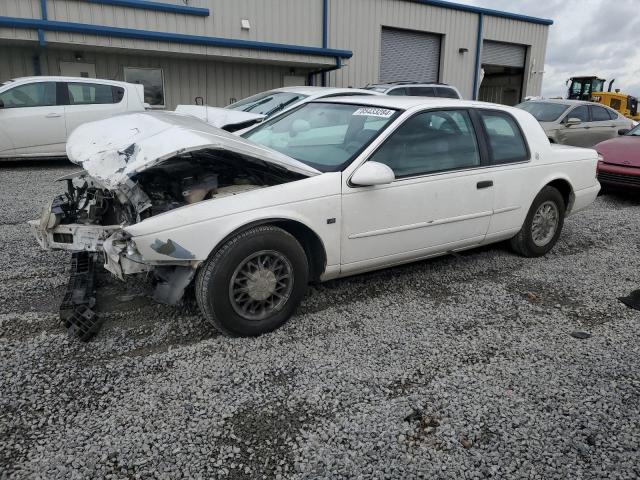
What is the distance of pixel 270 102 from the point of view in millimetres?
8875

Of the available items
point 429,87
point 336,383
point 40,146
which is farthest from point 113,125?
point 429,87

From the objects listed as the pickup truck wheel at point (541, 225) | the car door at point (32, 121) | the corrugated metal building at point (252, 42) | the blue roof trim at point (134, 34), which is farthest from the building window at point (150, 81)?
the pickup truck wheel at point (541, 225)

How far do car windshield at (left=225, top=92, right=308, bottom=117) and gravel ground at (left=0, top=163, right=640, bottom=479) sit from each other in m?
5.08

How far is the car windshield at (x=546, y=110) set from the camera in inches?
466

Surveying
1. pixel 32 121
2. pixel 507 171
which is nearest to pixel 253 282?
pixel 507 171

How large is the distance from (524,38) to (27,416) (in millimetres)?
24042

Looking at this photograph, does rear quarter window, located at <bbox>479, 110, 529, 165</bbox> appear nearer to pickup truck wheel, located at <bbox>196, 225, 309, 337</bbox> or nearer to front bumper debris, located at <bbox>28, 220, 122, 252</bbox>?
pickup truck wheel, located at <bbox>196, 225, 309, 337</bbox>

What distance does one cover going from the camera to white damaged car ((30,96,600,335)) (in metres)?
2.99

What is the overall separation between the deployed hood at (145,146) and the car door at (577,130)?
399 inches

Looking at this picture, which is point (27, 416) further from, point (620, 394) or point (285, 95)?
point (285, 95)

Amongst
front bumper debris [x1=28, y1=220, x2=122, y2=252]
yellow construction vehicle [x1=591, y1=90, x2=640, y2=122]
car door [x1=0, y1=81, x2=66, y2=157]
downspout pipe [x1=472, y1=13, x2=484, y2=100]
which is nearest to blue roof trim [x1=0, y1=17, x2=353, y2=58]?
car door [x1=0, y1=81, x2=66, y2=157]

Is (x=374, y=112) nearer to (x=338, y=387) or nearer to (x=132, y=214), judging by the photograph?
(x=132, y=214)

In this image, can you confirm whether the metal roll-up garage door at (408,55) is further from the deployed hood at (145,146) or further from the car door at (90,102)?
the deployed hood at (145,146)

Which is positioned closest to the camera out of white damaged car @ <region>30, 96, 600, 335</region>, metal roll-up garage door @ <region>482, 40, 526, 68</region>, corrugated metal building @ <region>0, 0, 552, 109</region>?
white damaged car @ <region>30, 96, 600, 335</region>
